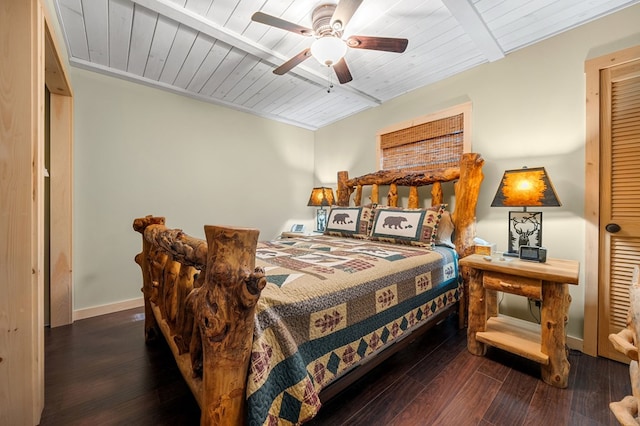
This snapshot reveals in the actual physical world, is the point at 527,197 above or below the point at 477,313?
above

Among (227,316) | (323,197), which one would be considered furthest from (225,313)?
(323,197)

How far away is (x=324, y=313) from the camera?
44.6 inches

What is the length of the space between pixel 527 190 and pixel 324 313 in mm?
1611

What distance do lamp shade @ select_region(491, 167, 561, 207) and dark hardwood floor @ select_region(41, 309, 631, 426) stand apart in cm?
107

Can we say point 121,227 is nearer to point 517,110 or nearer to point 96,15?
point 96,15

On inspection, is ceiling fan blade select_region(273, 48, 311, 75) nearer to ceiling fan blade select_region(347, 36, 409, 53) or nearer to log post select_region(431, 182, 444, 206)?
ceiling fan blade select_region(347, 36, 409, 53)

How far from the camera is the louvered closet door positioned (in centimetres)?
166

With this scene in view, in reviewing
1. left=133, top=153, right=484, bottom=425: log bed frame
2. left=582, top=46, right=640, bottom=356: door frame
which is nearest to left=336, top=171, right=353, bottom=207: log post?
left=133, top=153, right=484, bottom=425: log bed frame

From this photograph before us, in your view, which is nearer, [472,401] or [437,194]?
[472,401]

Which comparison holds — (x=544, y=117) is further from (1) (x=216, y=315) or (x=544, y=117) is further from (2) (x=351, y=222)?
(1) (x=216, y=315)

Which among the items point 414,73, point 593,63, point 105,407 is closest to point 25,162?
point 105,407

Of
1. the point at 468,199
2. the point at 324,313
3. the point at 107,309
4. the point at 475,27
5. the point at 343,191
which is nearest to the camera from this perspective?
the point at 324,313

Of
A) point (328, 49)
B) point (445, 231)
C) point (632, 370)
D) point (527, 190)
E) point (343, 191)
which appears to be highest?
point (328, 49)

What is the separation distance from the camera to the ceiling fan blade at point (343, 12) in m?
1.37
